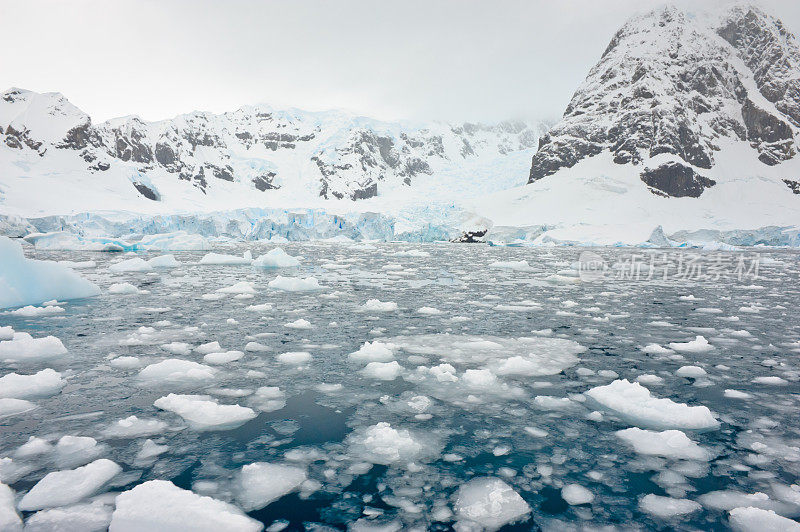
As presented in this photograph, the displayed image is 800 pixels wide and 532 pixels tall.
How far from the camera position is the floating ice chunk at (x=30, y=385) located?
3613mm

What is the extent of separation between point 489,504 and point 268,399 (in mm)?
2145

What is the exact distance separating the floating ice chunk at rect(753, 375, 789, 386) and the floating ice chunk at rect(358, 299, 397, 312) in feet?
17.0

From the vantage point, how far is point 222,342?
17.9ft

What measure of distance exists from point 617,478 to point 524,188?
248ft

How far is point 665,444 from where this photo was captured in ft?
9.61

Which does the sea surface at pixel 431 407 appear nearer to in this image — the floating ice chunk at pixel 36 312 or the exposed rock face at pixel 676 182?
the floating ice chunk at pixel 36 312

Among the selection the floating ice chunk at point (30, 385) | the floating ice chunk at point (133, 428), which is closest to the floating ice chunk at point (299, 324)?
the floating ice chunk at point (30, 385)

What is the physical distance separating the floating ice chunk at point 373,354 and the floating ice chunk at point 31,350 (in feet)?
10.8

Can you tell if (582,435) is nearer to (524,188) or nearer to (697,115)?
(524,188)

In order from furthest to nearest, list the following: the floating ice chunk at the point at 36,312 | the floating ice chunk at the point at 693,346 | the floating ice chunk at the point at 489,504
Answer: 1. the floating ice chunk at the point at 36,312
2. the floating ice chunk at the point at 693,346
3. the floating ice chunk at the point at 489,504

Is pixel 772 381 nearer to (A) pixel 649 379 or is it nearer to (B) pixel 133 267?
(A) pixel 649 379

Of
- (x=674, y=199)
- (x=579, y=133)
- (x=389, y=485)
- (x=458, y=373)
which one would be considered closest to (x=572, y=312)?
(x=458, y=373)

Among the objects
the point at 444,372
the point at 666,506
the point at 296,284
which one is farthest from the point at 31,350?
the point at 666,506

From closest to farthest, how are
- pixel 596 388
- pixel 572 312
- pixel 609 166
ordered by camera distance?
pixel 596 388, pixel 572 312, pixel 609 166
